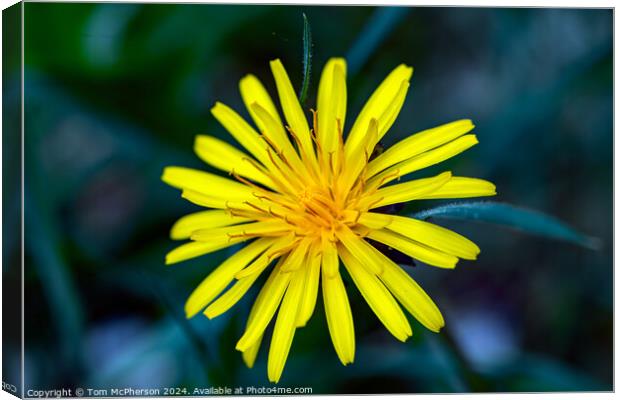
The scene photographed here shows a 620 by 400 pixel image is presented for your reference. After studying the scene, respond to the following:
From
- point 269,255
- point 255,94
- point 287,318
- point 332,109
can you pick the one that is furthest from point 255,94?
point 287,318

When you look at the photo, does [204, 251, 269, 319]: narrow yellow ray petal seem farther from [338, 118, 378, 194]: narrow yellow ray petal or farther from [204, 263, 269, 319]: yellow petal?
[338, 118, 378, 194]: narrow yellow ray petal

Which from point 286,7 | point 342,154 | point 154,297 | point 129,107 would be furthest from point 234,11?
point 154,297

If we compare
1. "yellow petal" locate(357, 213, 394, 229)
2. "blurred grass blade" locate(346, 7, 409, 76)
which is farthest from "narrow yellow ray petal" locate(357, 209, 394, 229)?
"blurred grass blade" locate(346, 7, 409, 76)

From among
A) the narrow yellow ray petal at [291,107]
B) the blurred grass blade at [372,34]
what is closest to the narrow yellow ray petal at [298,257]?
the narrow yellow ray petal at [291,107]

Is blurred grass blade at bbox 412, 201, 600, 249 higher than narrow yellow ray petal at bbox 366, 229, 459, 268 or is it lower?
higher

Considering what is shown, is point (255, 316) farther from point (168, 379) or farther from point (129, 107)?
point (129, 107)

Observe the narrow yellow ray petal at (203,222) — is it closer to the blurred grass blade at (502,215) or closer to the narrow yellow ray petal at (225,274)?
the narrow yellow ray petal at (225,274)
